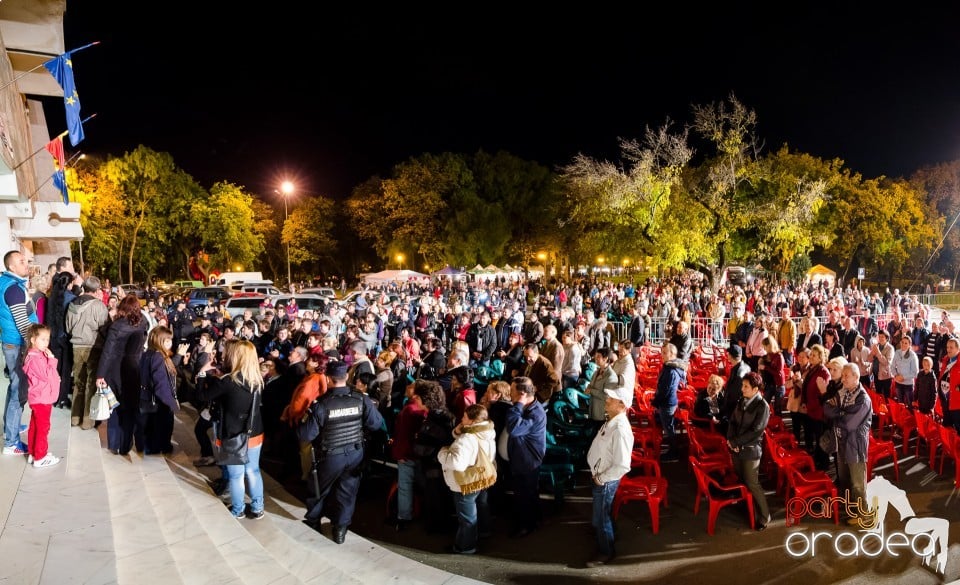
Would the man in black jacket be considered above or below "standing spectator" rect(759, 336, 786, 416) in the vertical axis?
above

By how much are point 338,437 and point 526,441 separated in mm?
1779

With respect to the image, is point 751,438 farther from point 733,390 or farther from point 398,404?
point 398,404

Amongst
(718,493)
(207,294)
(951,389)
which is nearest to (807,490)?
(718,493)

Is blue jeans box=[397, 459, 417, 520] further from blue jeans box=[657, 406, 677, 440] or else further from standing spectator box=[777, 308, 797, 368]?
standing spectator box=[777, 308, 797, 368]

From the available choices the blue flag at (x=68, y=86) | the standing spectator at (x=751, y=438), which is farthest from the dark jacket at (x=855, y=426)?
the blue flag at (x=68, y=86)

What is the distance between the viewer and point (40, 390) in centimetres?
473

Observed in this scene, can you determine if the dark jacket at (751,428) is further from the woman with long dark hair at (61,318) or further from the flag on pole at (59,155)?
the flag on pole at (59,155)

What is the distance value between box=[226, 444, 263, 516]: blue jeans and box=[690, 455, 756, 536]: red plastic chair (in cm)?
437

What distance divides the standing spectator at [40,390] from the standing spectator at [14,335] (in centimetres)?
20

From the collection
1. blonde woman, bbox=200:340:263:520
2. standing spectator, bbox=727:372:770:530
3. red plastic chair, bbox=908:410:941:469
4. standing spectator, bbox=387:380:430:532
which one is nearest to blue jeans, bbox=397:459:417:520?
standing spectator, bbox=387:380:430:532

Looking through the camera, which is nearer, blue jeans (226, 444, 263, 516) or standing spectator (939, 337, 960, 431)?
blue jeans (226, 444, 263, 516)

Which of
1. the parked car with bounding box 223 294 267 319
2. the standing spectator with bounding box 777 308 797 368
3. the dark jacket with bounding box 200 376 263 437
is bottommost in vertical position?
the standing spectator with bounding box 777 308 797 368

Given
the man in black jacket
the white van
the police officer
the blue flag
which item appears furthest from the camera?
the white van

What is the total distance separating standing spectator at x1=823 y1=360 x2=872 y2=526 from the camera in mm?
5488
